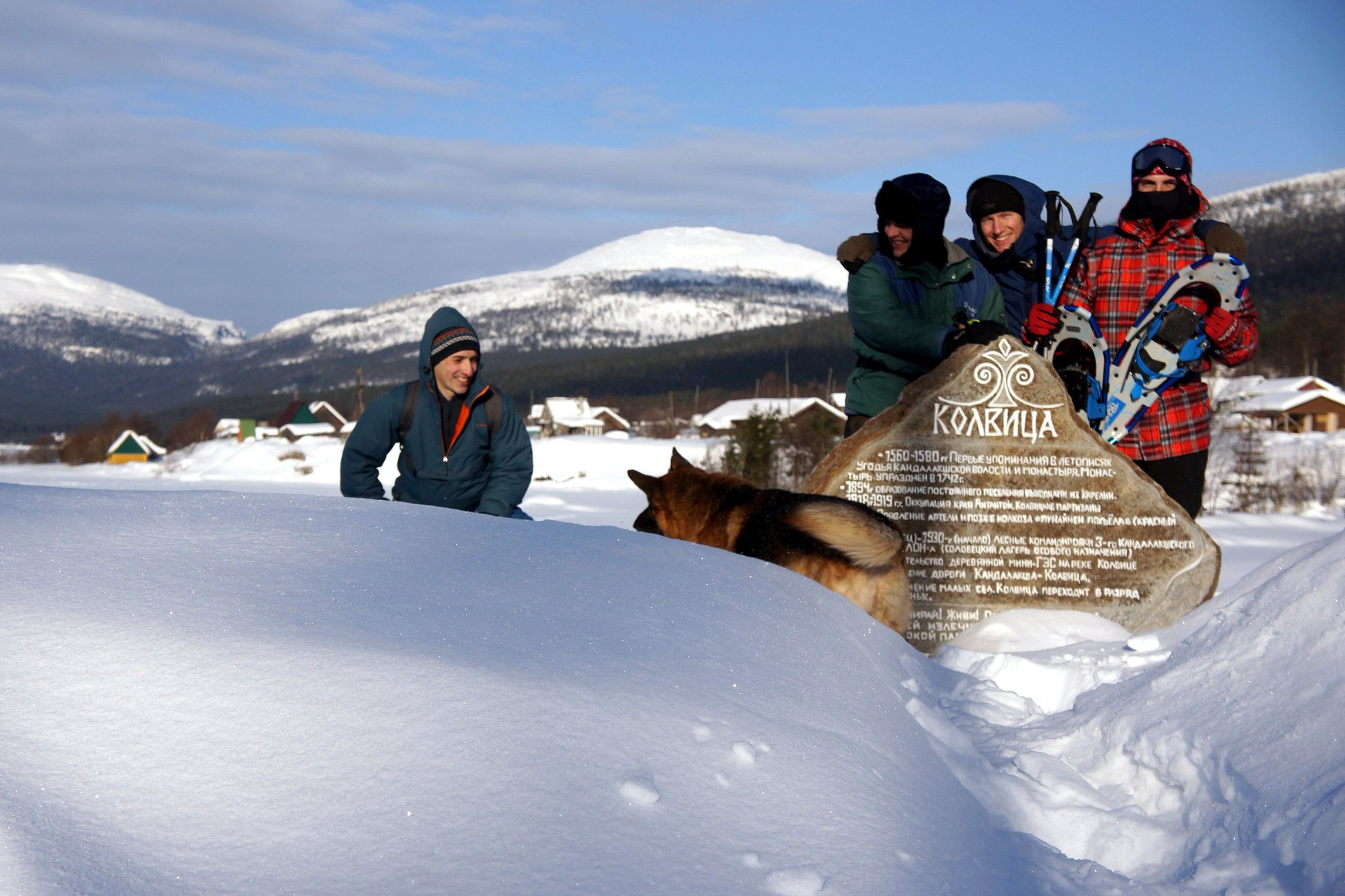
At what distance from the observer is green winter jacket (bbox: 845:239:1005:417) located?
16.0ft

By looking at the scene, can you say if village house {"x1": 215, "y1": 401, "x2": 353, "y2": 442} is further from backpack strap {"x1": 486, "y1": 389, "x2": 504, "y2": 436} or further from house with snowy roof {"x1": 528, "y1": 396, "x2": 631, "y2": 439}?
backpack strap {"x1": 486, "y1": 389, "x2": 504, "y2": 436}

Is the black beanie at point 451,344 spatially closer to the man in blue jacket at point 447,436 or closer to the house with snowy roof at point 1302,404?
the man in blue jacket at point 447,436

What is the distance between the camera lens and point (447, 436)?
4.77 metres

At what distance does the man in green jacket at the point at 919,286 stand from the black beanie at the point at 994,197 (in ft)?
0.75

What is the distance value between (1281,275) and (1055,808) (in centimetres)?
10172

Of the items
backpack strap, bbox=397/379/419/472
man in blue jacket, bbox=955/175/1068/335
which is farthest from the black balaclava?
backpack strap, bbox=397/379/419/472

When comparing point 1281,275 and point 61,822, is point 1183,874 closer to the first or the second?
point 61,822

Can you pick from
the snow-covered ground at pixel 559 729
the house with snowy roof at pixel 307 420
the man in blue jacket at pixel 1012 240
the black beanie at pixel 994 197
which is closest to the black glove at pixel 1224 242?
the man in blue jacket at pixel 1012 240

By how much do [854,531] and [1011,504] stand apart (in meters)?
1.21

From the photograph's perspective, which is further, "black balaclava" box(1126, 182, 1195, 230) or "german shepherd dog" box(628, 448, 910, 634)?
"black balaclava" box(1126, 182, 1195, 230)

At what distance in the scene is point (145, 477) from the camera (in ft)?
108

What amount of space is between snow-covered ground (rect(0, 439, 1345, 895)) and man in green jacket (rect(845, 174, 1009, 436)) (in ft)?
6.79

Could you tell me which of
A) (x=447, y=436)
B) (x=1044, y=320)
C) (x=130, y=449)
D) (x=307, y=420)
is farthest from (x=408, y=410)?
(x=307, y=420)

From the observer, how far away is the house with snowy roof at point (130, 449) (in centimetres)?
5959
